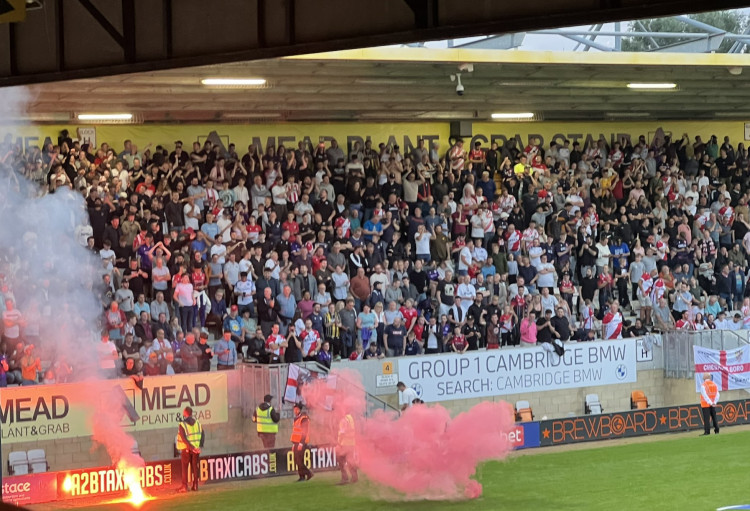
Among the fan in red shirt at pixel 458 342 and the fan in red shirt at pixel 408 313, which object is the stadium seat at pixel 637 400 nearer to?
the fan in red shirt at pixel 458 342

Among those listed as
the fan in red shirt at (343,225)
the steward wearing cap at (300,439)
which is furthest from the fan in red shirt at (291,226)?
the steward wearing cap at (300,439)

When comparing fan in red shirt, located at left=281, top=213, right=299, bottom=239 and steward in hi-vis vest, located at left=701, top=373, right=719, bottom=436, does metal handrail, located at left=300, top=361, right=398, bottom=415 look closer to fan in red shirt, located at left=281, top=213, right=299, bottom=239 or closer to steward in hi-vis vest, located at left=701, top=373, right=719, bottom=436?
fan in red shirt, located at left=281, top=213, right=299, bottom=239

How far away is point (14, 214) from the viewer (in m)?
21.9

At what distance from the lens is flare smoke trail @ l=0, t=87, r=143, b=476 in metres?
21.3

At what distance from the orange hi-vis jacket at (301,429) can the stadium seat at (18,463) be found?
16.5 feet

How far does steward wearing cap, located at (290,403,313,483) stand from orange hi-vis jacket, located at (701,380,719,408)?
10.1 m

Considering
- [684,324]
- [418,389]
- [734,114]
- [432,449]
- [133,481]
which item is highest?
[734,114]

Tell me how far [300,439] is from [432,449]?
136 inches

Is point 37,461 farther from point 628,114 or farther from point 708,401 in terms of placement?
point 628,114

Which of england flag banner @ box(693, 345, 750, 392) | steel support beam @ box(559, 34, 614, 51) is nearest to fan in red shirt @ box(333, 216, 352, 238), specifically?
steel support beam @ box(559, 34, 614, 51)

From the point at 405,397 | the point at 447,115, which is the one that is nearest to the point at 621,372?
the point at 405,397

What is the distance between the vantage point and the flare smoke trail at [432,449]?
779 inches

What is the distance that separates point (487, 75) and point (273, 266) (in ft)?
20.4

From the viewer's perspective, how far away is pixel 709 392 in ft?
88.1
